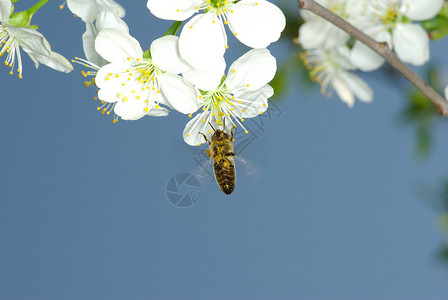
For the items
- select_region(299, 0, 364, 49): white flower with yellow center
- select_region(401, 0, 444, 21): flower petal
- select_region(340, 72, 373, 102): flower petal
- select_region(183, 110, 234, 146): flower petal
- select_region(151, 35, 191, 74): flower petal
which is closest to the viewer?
select_region(151, 35, 191, 74): flower petal

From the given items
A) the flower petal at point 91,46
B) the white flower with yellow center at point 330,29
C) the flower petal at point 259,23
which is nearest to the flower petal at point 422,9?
the white flower with yellow center at point 330,29

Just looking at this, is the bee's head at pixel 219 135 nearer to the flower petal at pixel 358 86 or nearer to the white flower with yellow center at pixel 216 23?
the white flower with yellow center at pixel 216 23

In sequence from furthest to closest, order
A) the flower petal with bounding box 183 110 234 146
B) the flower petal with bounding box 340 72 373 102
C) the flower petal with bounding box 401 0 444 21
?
the flower petal with bounding box 340 72 373 102, the flower petal with bounding box 401 0 444 21, the flower petal with bounding box 183 110 234 146

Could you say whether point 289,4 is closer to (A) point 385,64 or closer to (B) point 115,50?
(A) point 385,64

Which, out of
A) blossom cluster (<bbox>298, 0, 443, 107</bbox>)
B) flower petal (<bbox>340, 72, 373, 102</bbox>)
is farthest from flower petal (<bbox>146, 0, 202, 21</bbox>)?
flower petal (<bbox>340, 72, 373, 102</bbox>)

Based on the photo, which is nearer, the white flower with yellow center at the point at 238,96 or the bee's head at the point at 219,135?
the white flower with yellow center at the point at 238,96

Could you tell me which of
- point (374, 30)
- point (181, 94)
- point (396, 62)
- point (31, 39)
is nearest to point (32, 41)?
point (31, 39)

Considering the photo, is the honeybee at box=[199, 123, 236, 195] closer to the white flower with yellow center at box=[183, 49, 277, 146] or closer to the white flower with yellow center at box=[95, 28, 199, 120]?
the white flower with yellow center at box=[183, 49, 277, 146]

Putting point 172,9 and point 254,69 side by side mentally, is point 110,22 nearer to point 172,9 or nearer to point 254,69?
point 172,9

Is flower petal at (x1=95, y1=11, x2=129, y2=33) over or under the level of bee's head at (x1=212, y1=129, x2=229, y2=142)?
over
